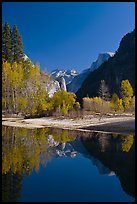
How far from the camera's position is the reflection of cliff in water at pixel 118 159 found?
10.9 metres

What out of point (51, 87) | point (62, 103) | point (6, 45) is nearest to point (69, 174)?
point (62, 103)

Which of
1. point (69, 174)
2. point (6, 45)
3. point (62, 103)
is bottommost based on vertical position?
point (69, 174)

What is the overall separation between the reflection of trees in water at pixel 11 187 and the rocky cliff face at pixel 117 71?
93686 mm

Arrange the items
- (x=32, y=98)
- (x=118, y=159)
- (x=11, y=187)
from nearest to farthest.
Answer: (x=11, y=187)
(x=118, y=159)
(x=32, y=98)

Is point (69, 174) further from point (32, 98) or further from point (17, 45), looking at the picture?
point (17, 45)

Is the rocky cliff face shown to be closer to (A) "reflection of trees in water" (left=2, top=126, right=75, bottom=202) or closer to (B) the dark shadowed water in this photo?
(B) the dark shadowed water

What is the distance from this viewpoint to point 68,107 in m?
53.9

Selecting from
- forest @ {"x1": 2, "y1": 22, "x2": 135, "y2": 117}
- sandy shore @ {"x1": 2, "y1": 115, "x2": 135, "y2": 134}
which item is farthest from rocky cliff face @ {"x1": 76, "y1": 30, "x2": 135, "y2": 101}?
sandy shore @ {"x1": 2, "y1": 115, "x2": 135, "y2": 134}

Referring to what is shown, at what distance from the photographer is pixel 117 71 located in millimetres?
113688

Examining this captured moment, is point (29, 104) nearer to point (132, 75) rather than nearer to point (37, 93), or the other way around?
point (37, 93)

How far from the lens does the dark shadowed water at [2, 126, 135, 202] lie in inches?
372

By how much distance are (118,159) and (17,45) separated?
6169cm

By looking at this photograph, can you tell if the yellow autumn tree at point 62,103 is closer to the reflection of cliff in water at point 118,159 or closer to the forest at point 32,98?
the forest at point 32,98

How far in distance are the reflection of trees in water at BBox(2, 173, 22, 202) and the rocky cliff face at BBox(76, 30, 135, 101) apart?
93.7 meters
